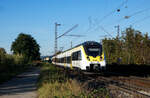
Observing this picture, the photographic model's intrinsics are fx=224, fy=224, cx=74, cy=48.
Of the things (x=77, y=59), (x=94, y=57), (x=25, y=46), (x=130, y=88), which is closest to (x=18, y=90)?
(x=130, y=88)

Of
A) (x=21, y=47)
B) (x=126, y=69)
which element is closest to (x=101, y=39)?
(x=126, y=69)

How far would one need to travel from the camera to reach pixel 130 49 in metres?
31.6

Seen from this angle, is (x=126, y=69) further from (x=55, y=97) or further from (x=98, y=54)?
(x=55, y=97)

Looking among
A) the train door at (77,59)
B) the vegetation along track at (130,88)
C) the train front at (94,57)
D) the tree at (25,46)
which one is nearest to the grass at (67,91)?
the vegetation along track at (130,88)

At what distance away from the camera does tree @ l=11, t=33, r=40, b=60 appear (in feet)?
232

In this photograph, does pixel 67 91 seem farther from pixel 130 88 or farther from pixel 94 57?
→ pixel 94 57

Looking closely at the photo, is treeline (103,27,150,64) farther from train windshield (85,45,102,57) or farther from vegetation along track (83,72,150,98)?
vegetation along track (83,72,150,98)

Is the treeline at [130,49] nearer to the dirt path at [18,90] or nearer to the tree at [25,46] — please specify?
the dirt path at [18,90]

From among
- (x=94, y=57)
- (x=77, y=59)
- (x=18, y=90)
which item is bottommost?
(x=18, y=90)

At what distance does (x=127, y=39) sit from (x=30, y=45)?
45.4 metres

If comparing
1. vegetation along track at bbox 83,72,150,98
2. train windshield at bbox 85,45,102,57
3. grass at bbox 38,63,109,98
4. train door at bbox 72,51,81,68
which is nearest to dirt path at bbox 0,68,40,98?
grass at bbox 38,63,109,98

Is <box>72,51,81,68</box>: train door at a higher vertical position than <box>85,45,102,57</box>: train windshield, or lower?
lower

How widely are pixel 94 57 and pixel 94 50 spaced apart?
81 cm

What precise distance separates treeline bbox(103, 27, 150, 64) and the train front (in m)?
10.2
